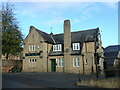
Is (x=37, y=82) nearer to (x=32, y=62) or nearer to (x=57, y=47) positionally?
(x=57, y=47)

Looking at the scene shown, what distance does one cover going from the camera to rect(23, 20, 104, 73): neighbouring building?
30.3m

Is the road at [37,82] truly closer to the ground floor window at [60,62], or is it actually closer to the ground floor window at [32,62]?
the ground floor window at [60,62]

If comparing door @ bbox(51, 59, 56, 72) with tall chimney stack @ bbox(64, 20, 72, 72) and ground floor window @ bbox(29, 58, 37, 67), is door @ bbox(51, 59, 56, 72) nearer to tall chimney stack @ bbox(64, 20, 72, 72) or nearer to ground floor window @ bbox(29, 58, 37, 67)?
tall chimney stack @ bbox(64, 20, 72, 72)

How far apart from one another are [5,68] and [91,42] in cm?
1957

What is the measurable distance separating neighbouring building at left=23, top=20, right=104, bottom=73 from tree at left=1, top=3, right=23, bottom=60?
158 inches

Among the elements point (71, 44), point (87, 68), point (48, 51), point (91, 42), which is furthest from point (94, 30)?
point (48, 51)

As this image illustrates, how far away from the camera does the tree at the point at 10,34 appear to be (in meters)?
37.6

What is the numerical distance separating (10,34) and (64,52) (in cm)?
1564

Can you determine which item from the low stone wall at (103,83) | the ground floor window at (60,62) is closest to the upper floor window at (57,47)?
the ground floor window at (60,62)

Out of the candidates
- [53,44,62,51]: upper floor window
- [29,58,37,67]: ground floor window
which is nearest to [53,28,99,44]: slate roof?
[53,44,62,51]: upper floor window

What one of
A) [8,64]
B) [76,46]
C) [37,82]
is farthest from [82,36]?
[37,82]

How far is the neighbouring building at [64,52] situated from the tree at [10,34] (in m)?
4.02

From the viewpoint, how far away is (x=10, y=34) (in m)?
38.5

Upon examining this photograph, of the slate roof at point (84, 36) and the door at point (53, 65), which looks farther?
the door at point (53, 65)
